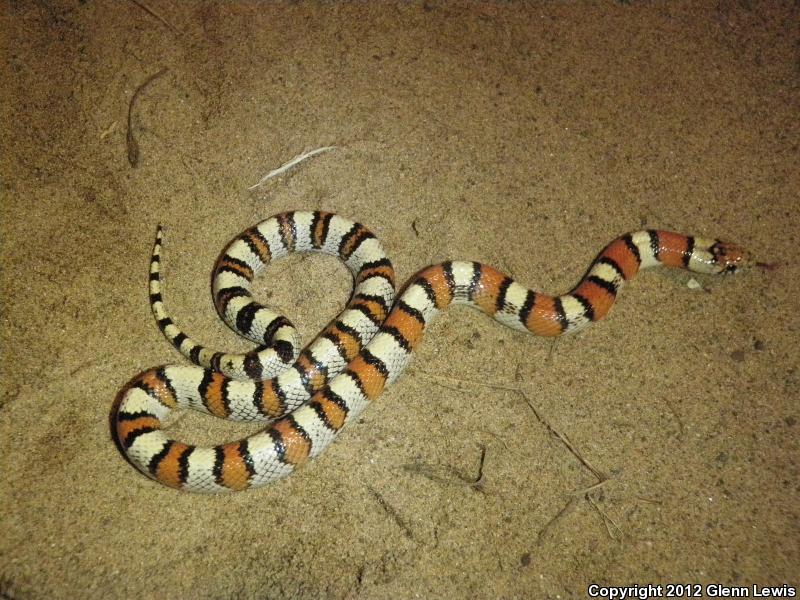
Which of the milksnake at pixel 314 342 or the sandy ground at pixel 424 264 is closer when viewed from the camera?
the sandy ground at pixel 424 264

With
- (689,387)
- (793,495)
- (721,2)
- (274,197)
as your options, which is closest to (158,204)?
(274,197)

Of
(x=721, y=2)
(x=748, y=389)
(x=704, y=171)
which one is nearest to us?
(x=748, y=389)

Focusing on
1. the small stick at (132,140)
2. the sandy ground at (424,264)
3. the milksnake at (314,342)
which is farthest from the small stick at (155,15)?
the milksnake at (314,342)

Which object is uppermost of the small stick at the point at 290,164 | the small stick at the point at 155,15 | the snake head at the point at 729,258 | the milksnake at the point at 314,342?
the small stick at the point at 155,15

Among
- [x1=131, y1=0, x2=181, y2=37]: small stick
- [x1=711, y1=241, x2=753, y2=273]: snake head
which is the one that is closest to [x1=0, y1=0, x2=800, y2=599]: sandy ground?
[x1=131, y1=0, x2=181, y2=37]: small stick

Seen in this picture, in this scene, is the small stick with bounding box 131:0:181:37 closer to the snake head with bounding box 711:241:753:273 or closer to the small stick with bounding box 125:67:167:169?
the small stick with bounding box 125:67:167:169

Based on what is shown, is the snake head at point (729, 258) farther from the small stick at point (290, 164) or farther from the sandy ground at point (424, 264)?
the small stick at point (290, 164)

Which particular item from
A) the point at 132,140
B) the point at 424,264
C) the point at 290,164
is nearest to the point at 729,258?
the point at 424,264

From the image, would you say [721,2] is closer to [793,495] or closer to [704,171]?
[704,171]
